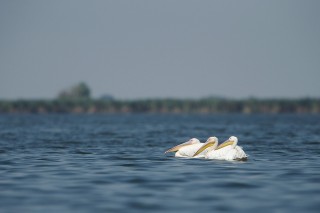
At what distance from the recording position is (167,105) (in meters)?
92.8

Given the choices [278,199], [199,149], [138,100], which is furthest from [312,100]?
[278,199]

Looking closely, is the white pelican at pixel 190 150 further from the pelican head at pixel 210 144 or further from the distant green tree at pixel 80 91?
the distant green tree at pixel 80 91

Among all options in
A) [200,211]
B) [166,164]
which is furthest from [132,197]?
[166,164]

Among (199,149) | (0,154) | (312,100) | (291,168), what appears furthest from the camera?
(312,100)

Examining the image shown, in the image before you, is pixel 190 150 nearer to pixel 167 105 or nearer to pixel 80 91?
pixel 167 105

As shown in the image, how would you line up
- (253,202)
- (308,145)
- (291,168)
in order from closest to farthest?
(253,202) < (291,168) < (308,145)

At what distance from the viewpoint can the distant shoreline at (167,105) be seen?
86.9 meters

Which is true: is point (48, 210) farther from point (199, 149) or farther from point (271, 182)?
point (199, 149)

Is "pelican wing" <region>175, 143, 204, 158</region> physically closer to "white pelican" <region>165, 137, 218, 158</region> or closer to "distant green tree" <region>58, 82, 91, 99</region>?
"white pelican" <region>165, 137, 218, 158</region>

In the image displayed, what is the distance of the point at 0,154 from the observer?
821 inches

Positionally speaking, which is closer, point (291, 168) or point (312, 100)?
point (291, 168)

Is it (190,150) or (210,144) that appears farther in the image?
(190,150)

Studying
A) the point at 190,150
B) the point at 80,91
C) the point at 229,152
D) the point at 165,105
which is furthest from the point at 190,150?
the point at 80,91

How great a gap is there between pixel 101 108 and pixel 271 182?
81.5m
